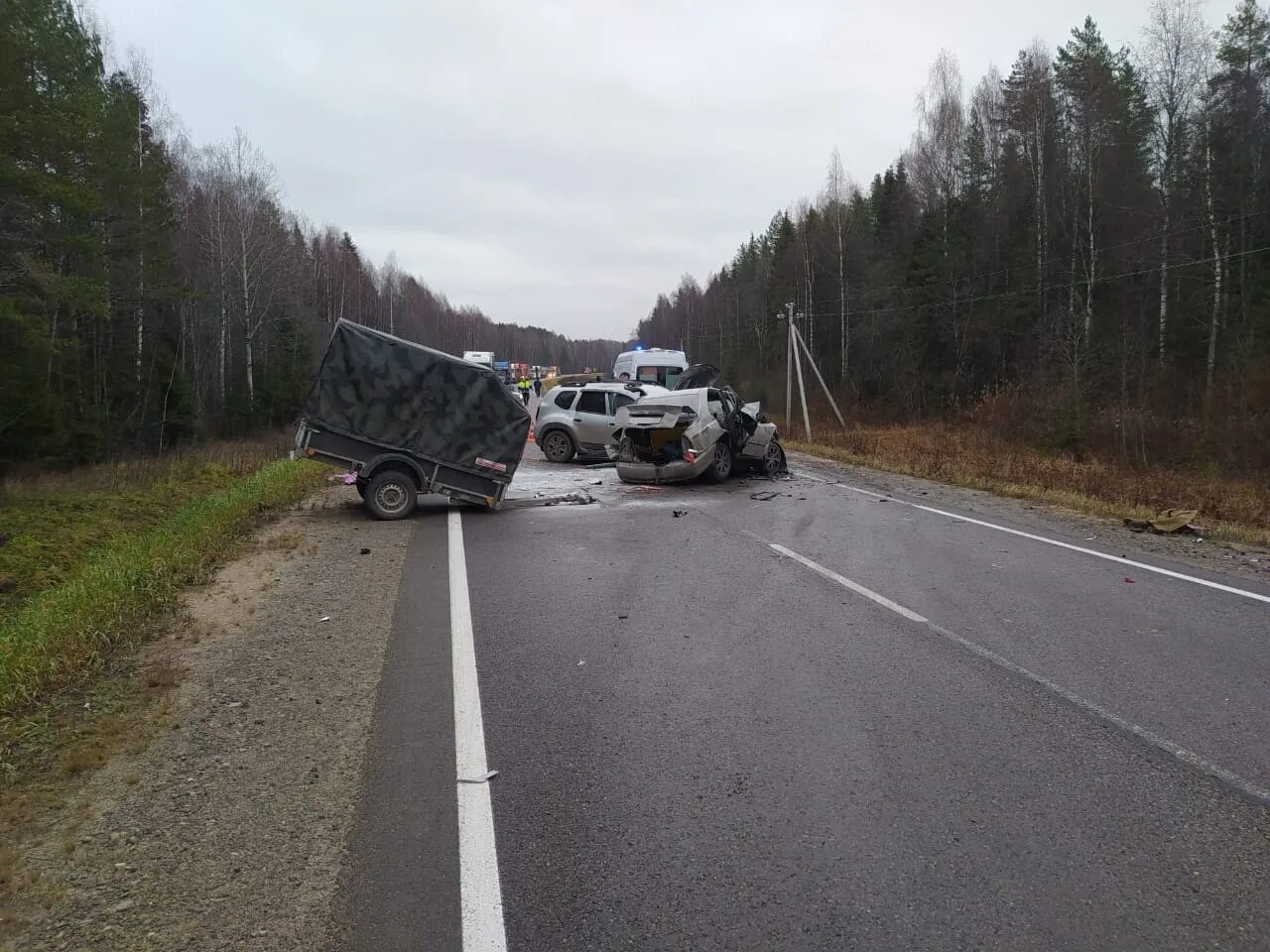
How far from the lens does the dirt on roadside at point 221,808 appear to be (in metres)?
2.85

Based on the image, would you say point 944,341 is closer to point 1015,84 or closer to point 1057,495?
point 1015,84

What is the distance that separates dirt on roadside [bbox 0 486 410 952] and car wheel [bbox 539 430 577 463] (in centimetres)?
1475

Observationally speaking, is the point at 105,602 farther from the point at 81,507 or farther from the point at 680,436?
the point at 680,436

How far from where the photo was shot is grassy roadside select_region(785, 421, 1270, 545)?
12492 millimetres

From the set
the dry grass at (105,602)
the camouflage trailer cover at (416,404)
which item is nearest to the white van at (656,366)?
the camouflage trailer cover at (416,404)

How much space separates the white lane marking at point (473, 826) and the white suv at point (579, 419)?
48.8 ft

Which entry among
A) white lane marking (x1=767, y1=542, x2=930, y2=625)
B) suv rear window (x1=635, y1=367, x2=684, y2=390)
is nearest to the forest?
suv rear window (x1=635, y1=367, x2=684, y2=390)

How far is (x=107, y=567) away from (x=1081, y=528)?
477 inches

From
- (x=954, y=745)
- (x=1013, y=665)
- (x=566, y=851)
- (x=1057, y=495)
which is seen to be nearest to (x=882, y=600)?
(x=1013, y=665)

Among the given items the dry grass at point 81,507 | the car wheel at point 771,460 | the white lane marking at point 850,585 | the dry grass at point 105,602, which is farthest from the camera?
the car wheel at point 771,460

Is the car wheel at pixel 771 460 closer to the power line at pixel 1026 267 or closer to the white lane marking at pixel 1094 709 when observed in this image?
the white lane marking at pixel 1094 709

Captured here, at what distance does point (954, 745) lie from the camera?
4.19 meters

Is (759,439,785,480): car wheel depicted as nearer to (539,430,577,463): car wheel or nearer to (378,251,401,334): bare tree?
(539,430,577,463): car wheel

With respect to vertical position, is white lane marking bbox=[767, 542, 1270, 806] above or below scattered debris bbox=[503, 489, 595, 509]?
below
